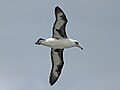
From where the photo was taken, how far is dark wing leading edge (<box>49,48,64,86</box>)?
53.4 metres

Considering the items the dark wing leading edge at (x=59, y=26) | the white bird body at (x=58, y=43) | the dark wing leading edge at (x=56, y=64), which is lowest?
the dark wing leading edge at (x=56, y=64)

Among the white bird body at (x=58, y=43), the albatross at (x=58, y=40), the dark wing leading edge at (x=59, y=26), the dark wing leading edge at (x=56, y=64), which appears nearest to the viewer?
the white bird body at (x=58, y=43)

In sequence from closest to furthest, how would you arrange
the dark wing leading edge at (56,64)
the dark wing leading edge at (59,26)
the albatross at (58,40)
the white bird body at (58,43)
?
the white bird body at (58,43)
the albatross at (58,40)
the dark wing leading edge at (59,26)
the dark wing leading edge at (56,64)

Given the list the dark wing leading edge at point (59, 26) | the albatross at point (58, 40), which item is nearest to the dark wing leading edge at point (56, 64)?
the albatross at point (58, 40)

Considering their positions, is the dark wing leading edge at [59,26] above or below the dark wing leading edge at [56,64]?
above

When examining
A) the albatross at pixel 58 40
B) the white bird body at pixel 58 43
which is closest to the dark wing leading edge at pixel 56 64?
the albatross at pixel 58 40

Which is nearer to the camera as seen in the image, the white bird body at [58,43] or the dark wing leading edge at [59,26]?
the white bird body at [58,43]

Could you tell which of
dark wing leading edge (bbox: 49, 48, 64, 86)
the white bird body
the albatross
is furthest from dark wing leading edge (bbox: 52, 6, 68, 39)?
dark wing leading edge (bbox: 49, 48, 64, 86)

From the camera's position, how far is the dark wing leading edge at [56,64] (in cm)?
5338

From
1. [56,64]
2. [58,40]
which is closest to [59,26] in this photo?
[58,40]

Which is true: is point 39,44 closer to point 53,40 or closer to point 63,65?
point 53,40

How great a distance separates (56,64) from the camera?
178 ft

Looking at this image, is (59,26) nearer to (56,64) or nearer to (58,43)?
(58,43)

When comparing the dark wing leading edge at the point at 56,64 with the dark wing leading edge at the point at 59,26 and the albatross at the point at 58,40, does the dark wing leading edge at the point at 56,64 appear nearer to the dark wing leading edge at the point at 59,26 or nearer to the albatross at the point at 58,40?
the albatross at the point at 58,40
